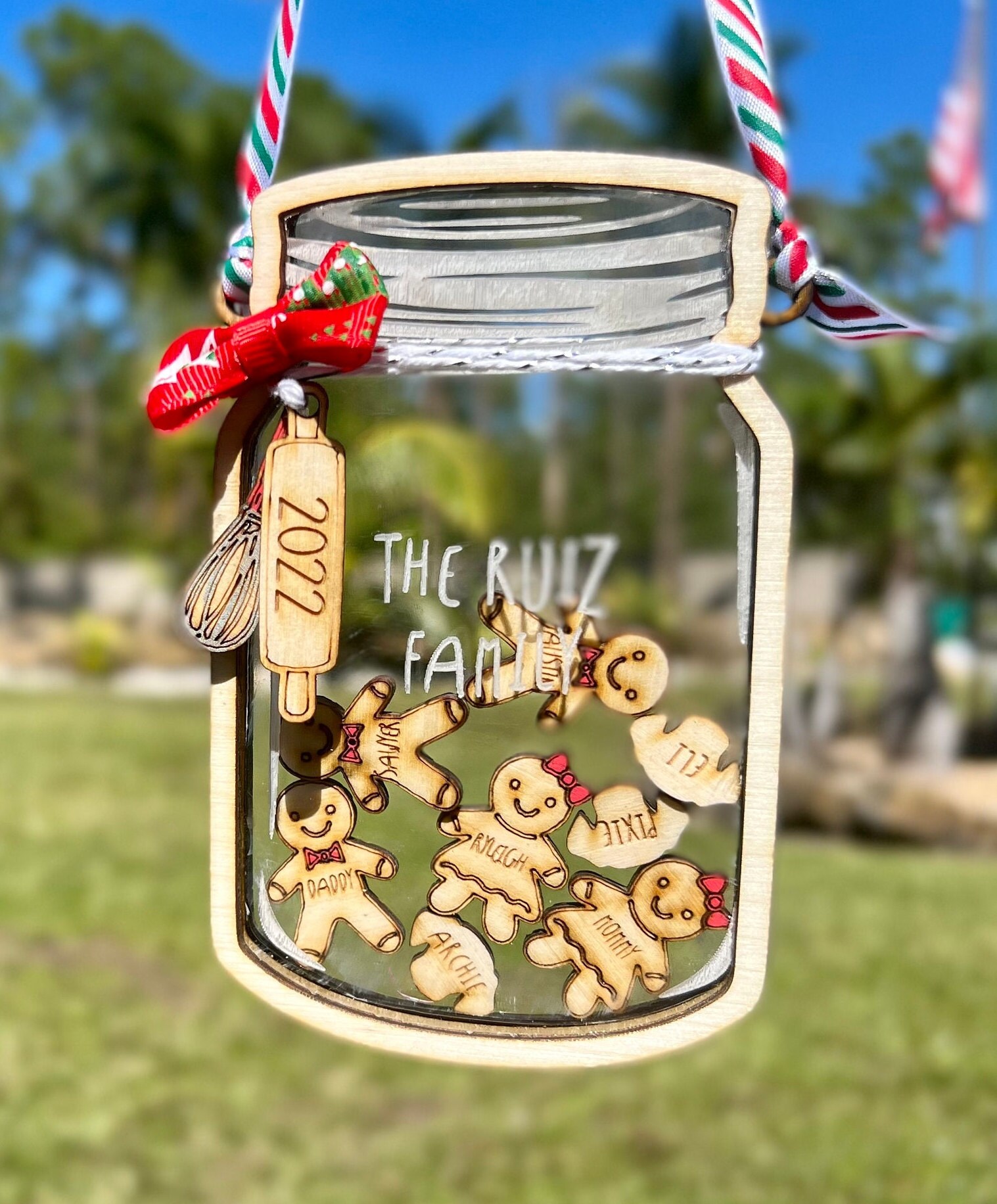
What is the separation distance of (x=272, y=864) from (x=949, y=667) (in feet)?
31.8

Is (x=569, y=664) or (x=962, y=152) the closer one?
(x=569, y=664)

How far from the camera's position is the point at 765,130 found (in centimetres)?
73

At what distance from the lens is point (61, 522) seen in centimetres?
1158

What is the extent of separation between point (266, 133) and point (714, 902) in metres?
0.61

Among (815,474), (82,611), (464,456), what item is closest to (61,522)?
(82,611)

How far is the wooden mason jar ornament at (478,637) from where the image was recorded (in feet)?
2.37

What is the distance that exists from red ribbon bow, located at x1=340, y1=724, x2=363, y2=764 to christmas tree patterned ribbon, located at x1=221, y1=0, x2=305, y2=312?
0.30 meters

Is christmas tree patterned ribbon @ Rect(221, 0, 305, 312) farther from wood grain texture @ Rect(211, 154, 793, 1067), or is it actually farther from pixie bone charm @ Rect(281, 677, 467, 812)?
pixie bone charm @ Rect(281, 677, 467, 812)

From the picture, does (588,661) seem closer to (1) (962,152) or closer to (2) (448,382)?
(2) (448,382)

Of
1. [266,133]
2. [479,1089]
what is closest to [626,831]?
[266,133]

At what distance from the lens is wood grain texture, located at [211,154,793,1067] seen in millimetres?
720

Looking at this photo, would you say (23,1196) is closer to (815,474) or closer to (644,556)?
(644,556)

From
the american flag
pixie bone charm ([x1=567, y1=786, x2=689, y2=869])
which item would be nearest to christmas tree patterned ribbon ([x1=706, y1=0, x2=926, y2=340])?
pixie bone charm ([x1=567, y1=786, x2=689, y2=869])

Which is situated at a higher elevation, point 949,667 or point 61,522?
point 61,522
